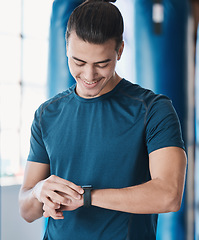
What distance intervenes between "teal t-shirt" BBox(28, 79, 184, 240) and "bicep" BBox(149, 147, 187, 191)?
0.08 ft

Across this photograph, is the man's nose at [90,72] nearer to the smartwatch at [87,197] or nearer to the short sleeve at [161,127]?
the short sleeve at [161,127]

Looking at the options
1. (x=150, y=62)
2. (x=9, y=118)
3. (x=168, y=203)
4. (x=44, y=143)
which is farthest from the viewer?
(x=9, y=118)

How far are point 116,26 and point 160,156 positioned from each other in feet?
1.55

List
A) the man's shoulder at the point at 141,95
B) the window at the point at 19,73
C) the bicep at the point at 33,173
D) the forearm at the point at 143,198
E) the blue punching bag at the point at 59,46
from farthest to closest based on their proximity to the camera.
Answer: the window at the point at 19,73 → the blue punching bag at the point at 59,46 → the bicep at the point at 33,173 → the man's shoulder at the point at 141,95 → the forearm at the point at 143,198

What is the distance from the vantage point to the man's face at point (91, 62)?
104 cm

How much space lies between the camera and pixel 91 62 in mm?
1050

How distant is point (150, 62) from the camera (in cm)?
180

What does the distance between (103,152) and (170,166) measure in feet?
0.80

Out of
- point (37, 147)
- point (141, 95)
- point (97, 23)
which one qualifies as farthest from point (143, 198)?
point (97, 23)

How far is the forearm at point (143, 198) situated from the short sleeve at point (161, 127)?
128 millimetres

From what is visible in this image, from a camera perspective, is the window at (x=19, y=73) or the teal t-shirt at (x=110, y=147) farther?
the window at (x=19, y=73)

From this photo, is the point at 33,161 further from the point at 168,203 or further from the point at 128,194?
the point at 168,203

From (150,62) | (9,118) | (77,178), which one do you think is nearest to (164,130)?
(77,178)

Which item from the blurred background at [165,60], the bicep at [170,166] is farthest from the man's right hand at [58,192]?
the blurred background at [165,60]
